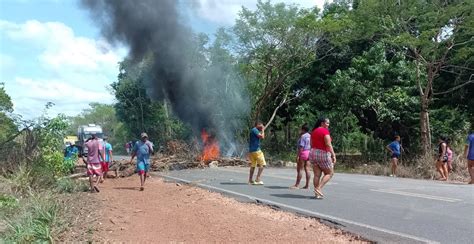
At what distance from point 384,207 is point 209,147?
503 inches

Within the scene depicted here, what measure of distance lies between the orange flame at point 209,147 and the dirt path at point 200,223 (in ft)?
30.6

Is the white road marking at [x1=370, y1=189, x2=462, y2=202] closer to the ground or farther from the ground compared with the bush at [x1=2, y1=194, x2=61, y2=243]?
farther from the ground

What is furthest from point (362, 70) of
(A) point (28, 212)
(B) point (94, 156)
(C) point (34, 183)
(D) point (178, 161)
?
(A) point (28, 212)

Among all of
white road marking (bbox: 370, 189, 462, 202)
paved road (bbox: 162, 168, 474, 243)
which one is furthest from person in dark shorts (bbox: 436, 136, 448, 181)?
white road marking (bbox: 370, 189, 462, 202)

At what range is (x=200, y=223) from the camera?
6.95m

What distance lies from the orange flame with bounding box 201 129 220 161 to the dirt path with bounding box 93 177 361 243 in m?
9.31

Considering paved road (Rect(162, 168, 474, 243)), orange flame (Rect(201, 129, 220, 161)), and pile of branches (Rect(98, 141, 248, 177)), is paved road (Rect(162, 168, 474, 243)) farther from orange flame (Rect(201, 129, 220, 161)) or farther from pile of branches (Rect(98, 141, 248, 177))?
orange flame (Rect(201, 129, 220, 161))

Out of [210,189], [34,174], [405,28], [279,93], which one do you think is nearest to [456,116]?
[405,28]

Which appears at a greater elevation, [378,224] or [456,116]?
[456,116]

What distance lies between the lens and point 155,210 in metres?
8.35

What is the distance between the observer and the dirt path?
6082 millimetres

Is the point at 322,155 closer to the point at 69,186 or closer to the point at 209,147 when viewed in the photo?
the point at 69,186

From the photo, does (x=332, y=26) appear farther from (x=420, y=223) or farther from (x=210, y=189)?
(x=420, y=223)

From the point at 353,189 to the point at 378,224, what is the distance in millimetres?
4165
